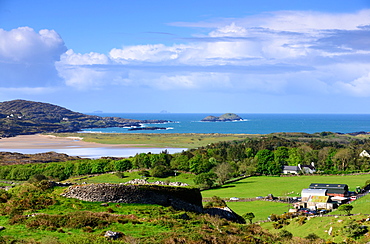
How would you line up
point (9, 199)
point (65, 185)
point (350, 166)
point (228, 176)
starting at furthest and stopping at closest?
point (350, 166)
point (228, 176)
point (65, 185)
point (9, 199)

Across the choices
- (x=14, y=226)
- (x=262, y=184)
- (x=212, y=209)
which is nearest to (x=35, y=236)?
→ (x=14, y=226)

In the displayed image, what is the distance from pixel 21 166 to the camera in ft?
281

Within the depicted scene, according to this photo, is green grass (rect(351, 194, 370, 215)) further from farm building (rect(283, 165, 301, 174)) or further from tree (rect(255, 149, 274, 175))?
tree (rect(255, 149, 274, 175))

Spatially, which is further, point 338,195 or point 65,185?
point 338,195

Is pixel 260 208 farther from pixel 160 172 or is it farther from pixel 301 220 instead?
pixel 160 172

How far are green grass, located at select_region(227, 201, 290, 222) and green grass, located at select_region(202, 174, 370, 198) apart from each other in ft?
19.0

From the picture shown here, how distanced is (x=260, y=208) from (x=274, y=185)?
20512 mm

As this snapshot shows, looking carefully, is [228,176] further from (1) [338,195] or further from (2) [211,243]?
(2) [211,243]

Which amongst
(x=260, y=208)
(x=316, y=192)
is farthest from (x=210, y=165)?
(x=260, y=208)

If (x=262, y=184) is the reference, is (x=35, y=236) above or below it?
above

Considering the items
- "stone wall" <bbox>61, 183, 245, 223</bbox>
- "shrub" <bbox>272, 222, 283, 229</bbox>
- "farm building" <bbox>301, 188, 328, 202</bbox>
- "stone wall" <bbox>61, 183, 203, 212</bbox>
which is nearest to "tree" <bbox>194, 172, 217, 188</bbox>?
"farm building" <bbox>301, 188, 328, 202</bbox>

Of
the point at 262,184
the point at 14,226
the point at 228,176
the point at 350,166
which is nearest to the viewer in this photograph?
the point at 14,226

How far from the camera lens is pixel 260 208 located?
50.7 meters

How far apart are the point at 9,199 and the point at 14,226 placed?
18.9 feet
